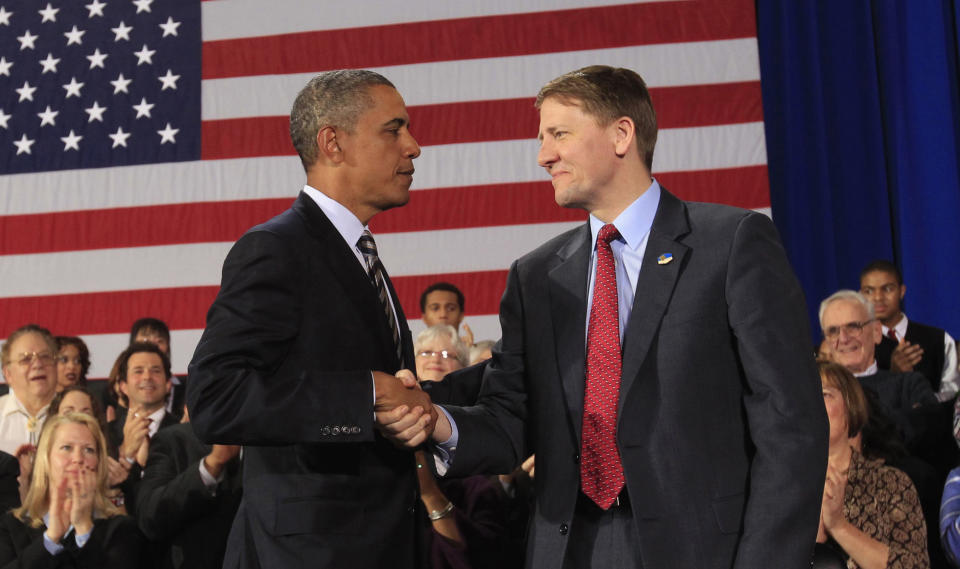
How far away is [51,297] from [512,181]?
9.89 ft

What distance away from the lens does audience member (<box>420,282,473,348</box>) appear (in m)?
5.53

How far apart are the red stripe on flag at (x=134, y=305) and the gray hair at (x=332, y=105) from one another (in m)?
3.88

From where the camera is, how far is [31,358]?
186 inches

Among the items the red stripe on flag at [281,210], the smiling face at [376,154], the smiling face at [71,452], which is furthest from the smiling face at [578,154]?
the red stripe on flag at [281,210]

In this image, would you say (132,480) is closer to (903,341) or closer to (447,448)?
(447,448)

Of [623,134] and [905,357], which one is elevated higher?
[623,134]

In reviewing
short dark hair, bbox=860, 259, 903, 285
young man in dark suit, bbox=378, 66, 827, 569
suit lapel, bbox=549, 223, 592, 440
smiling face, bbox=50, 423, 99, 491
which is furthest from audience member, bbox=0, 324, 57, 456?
short dark hair, bbox=860, 259, 903, 285

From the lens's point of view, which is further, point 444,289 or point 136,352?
point 444,289

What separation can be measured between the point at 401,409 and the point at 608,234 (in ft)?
1.80

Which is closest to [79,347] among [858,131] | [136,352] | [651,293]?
[136,352]

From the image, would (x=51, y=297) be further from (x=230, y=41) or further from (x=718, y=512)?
(x=718, y=512)

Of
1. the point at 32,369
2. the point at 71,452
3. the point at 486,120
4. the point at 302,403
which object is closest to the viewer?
the point at 302,403

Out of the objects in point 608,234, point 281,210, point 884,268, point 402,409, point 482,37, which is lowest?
point 402,409

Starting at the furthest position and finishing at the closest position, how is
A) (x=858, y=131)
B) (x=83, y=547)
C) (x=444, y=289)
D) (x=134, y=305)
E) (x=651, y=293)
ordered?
(x=134, y=305) < (x=858, y=131) < (x=444, y=289) < (x=83, y=547) < (x=651, y=293)
